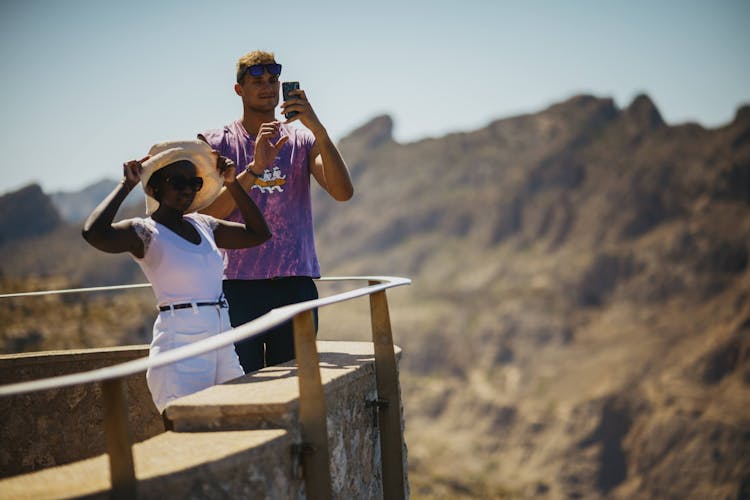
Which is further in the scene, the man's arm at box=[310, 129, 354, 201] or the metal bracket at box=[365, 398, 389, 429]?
the man's arm at box=[310, 129, 354, 201]

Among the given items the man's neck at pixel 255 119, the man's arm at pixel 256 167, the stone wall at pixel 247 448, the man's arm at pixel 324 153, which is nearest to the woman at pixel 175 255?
the stone wall at pixel 247 448

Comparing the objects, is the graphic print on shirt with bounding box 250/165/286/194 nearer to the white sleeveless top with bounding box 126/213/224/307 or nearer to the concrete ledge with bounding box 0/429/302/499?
the white sleeveless top with bounding box 126/213/224/307

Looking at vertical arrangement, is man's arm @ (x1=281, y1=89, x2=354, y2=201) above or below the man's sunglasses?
below

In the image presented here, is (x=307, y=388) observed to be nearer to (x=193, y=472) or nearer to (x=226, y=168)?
(x=193, y=472)

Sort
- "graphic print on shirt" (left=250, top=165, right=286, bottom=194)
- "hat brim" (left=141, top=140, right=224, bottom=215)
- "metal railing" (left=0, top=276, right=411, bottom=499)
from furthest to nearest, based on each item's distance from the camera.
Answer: "graphic print on shirt" (left=250, top=165, right=286, bottom=194) → "hat brim" (left=141, top=140, right=224, bottom=215) → "metal railing" (left=0, top=276, right=411, bottom=499)

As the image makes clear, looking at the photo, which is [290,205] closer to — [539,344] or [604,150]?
[539,344]

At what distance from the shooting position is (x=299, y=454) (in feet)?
11.2

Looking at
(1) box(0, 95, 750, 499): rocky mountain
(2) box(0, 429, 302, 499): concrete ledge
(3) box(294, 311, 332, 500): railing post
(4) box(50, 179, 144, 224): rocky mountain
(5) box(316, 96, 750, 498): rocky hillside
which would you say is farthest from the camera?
(5) box(316, 96, 750, 498): rocky hillside

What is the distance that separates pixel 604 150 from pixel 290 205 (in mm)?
134705

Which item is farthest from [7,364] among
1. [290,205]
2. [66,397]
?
[290,205]

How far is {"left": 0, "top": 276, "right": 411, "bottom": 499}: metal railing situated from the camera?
2570 millimetres

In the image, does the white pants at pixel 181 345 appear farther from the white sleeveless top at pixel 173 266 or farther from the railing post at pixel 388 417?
the railing post at pixel 388 417

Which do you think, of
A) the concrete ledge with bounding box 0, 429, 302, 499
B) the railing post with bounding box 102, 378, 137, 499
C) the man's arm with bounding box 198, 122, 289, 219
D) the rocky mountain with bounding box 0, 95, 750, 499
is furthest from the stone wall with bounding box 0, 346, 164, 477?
the rocky mountain with bounding box 0, 95, 750, 499

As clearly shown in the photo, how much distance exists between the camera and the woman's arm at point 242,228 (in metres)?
4.34
